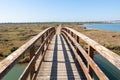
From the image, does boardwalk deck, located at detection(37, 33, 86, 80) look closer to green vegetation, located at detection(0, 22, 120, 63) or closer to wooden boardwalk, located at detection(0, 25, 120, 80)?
wooden boardwalk, located at detection(0, 25, 120, 80)

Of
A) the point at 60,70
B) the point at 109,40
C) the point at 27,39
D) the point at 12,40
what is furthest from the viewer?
the point at 27,39

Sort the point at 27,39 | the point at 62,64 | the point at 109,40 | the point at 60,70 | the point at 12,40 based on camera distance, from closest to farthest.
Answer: the point at 60,70 → the point at 62,64 → the point at 109,40 → the point at 12,40 → the point at 27,39

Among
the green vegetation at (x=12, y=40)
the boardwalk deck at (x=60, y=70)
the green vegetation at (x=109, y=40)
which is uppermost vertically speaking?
the boardwalk deck at (x=60, y=70)

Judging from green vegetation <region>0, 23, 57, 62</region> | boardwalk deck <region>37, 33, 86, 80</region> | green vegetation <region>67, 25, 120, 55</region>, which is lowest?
green vegetation <region>0, 23, 57, 62</region>

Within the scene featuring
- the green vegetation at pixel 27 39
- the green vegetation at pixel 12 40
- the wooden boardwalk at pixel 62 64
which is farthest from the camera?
the green vegetation at pixel 27 39

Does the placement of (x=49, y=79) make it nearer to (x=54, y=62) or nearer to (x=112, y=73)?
(x=54, y=62)

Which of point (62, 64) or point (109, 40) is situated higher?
point (62, 64)

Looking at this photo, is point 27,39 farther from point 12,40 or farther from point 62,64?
point 62,64

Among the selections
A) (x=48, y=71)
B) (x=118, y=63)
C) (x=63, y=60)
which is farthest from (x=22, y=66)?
(x=118, y=63)

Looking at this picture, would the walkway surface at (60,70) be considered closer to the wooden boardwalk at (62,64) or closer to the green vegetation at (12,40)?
the wooden boardwalk at (62,64)

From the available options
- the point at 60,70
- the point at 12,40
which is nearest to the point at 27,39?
the point at 12,40

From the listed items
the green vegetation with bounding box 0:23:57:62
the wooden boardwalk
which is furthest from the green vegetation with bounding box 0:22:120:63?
the wooden boardwalk

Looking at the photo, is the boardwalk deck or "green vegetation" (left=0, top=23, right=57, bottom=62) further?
"green vegetation" (left=0, top=23, right=57, bottom=62)

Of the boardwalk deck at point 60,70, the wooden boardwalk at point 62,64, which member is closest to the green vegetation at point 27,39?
the boardwalk deck at point 60,70
